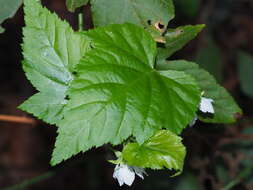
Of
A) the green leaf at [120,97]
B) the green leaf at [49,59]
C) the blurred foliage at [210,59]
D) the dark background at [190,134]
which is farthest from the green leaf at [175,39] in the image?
the blurred foliage at [210,59]

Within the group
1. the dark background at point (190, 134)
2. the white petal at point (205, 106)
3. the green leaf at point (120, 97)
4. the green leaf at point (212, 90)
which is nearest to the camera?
the green leaf at point (120, 97)

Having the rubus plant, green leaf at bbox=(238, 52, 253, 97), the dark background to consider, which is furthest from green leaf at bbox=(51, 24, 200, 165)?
green leaf at bbox=(238, 52, 253, 97)

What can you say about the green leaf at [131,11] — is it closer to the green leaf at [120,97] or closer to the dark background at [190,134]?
the green leaf at [120,97]

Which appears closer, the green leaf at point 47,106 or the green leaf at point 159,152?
the green leaf at point 159,152

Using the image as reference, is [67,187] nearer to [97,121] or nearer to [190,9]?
[190,9]

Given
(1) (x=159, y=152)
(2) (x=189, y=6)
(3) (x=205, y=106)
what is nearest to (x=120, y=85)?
(1) (x=159, y=152)

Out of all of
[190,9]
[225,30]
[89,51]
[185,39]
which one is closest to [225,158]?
[190,9]

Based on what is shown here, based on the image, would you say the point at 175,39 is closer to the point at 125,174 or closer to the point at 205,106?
the point at 205,106
